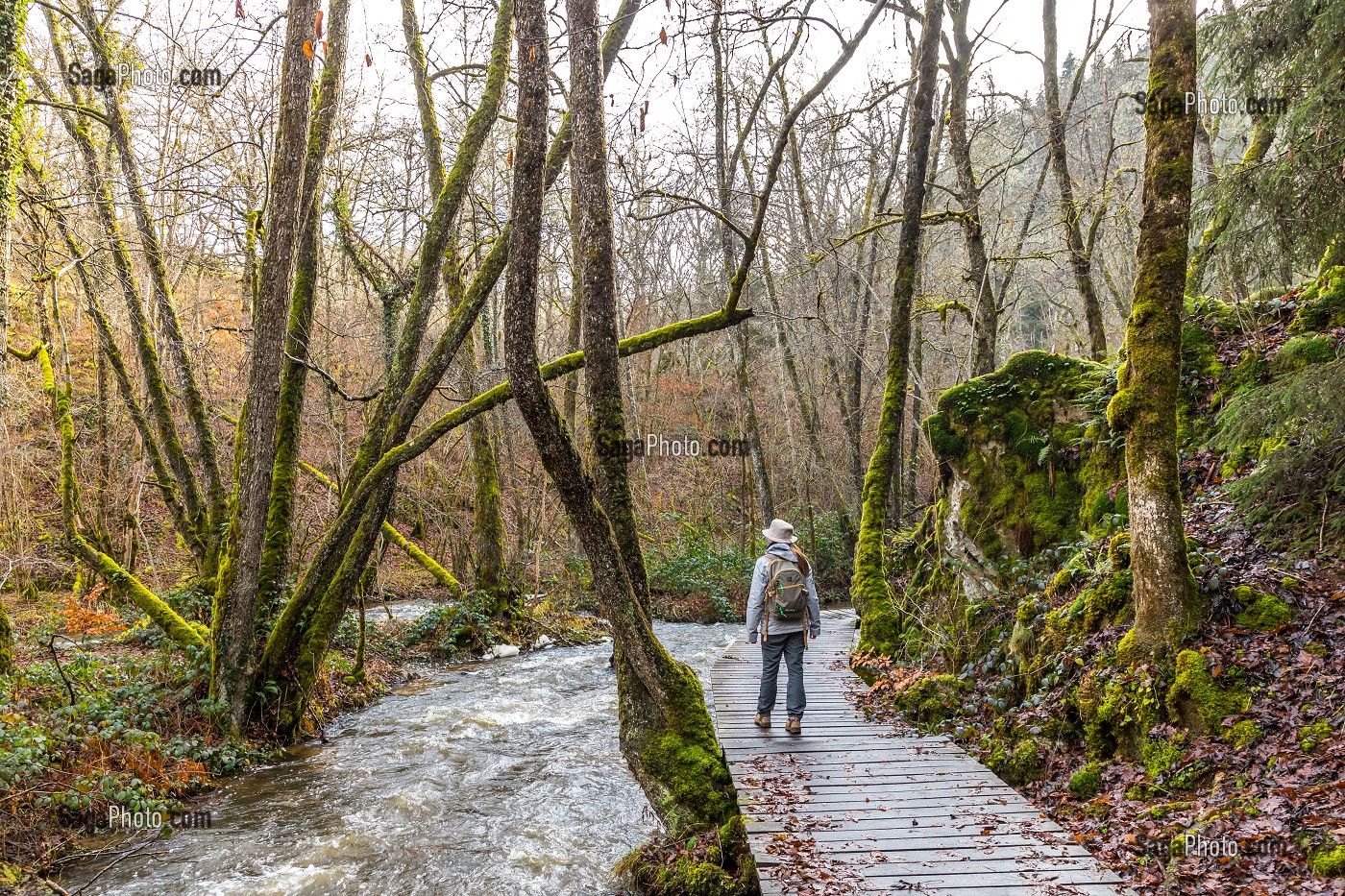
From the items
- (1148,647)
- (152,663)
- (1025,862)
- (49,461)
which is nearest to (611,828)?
(1025,862)

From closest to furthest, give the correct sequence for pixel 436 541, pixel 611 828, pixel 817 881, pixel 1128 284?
1. pixel 817 881
2. pixel 611 828
3. pixel 436 541
4. pixel 1128 284

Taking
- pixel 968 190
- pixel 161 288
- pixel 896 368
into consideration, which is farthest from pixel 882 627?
pixel 161 288

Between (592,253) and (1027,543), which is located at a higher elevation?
(592,253)

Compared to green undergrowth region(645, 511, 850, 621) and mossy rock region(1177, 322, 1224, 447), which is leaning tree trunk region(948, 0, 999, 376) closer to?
mossy rock region(1177, 322, 1224, 447)

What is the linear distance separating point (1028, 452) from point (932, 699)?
129 inches

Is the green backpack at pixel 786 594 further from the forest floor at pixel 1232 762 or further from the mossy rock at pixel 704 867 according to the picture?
the mossy rock at pixel 704 867

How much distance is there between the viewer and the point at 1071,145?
28125mm

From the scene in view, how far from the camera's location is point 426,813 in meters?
7.67

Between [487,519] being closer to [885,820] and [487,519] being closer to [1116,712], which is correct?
[885,820]

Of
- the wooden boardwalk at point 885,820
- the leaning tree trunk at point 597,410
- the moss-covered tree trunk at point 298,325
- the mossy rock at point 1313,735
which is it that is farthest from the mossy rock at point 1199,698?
the moss-covered tree trunk at point 298,325

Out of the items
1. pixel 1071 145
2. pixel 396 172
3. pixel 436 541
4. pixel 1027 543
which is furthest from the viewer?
pixel 1071 145

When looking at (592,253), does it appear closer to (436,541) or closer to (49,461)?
(436,541)

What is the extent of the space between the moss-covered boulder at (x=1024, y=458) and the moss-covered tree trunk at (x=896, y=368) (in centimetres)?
95

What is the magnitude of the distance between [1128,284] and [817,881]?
23.4 meters
